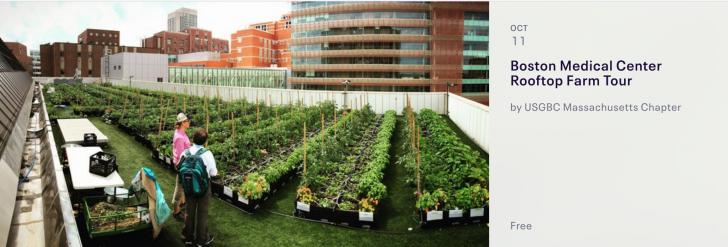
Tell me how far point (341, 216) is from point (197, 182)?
219cm

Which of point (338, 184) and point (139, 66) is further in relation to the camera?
point (139, 66)

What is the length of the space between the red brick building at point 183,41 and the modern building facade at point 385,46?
5418 centimetres

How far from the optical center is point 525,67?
290 centimetres

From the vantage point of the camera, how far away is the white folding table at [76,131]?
10.9 meters

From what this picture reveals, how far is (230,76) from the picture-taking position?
213 feet

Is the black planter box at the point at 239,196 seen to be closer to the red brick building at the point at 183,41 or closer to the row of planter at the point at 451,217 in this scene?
the row of planter at the point at 451,217

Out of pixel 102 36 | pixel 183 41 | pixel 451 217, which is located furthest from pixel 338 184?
pixel 183 41

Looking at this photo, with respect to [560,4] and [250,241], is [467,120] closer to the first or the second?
[250,241]

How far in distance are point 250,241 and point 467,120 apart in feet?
35.9

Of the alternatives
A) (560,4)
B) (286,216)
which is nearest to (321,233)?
(286,216)

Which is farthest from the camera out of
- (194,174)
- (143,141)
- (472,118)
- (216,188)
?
(472,118)

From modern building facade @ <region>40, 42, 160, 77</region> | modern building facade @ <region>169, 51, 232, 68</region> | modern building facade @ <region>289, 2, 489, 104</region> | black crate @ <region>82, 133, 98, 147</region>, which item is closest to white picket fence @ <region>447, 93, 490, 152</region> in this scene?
black crate @ <region>82, 133, 98, 147</region>

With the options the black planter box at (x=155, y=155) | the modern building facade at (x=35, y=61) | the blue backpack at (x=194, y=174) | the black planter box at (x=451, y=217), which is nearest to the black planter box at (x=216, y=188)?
the blue backpack at (x=194, y=174)

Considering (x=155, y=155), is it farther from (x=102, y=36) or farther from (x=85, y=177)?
(x=102, y=36)
